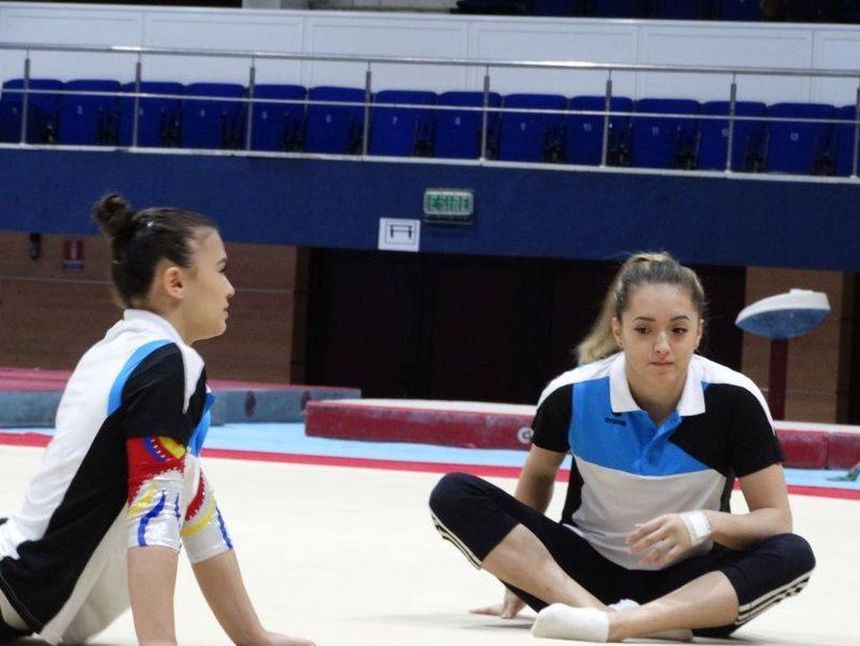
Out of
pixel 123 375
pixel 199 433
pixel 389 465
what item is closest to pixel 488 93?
pixel 389 465

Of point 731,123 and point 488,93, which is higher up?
point 488,93

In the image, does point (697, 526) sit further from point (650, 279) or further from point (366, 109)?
point (366, 109)

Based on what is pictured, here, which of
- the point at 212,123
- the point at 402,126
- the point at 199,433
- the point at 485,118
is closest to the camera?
the point at 199,433

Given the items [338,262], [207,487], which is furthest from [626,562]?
[338,262]

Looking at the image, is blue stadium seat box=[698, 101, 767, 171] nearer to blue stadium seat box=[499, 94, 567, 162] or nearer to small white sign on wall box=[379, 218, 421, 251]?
blue stadium seat box=[499, 94, 567, 162]

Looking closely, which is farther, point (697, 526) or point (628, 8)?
point (628, 8)

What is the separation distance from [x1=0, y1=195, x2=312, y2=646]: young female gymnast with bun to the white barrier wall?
12.0 m

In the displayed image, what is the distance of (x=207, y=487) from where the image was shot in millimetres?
2898

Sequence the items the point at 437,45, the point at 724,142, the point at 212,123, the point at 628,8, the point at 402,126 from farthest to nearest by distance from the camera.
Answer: the point at 628,8, the point at 437,45, the point at 212,123, the point at 402,126, the point at 724,142

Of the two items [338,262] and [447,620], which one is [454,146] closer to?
[338,262]

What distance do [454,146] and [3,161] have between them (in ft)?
13.5

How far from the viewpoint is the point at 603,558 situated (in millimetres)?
3428

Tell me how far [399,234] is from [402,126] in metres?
1.08

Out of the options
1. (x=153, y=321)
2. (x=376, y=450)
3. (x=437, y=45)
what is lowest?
(x=376, y=450)
